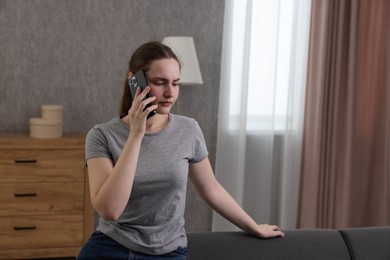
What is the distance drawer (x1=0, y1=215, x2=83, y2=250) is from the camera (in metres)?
3.80

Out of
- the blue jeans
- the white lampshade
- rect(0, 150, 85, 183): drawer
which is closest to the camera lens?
the blue jeans

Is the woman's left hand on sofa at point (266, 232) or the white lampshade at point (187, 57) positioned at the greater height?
the white lampshade at point (187, 57)

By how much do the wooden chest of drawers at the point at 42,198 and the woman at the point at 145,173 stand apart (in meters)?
1.92

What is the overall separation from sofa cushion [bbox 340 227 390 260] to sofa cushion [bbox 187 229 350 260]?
0.03 metres

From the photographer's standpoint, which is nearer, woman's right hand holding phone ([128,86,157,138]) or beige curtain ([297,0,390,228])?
woman's right hand holding phone ([128,86,157,138])

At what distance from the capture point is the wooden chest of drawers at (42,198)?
3777 mm

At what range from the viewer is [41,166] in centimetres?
381

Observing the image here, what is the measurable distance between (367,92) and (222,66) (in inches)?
38.6

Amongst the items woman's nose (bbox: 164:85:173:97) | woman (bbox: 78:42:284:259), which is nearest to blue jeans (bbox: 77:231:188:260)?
woman (bbox: 78:42:284:259)

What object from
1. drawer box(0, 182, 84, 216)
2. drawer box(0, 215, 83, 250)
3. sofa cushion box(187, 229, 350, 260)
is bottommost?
drawer box(0, 215, 83, 250)

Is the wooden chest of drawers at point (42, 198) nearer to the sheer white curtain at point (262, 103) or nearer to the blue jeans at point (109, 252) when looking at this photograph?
the sheer white curtain at point (262, 103)

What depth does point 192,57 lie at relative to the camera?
4008 mm

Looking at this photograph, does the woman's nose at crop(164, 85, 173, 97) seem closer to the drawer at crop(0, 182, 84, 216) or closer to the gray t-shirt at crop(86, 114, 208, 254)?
the gray t-shirt at crop(86, 114, 208, 254)

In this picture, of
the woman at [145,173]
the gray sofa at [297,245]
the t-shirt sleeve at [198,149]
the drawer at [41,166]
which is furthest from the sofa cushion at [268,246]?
the drawer at [41,166]
